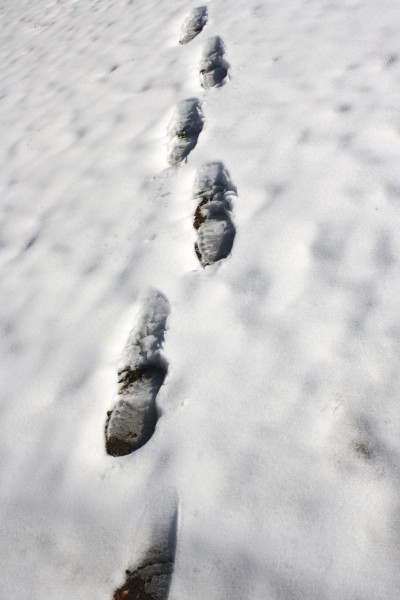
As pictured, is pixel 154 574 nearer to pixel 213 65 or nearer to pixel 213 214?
pixel 213 214

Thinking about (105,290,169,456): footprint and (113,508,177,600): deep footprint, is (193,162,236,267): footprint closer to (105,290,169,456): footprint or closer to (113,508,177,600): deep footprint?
(105,290,169,456): footprint

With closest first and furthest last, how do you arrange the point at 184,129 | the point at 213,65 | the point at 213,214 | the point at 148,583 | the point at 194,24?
the point at 148,583, the point at 213,214, the point at 184,129, the point at 213,65, the point at 194,24

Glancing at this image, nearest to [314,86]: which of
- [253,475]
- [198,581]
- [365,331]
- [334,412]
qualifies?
[365,331]

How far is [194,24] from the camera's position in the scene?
2955 millimetres

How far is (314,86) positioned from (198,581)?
188 cm

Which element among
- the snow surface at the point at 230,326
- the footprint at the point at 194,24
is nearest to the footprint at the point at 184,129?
the snow surface at the point at 230,326

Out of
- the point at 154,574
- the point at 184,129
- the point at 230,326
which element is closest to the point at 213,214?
the point at 230,326

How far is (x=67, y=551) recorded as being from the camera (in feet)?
3.74

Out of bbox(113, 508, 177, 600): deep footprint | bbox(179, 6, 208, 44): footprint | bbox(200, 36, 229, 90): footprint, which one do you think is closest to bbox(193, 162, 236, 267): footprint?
bbox(200, 36, 229, 90): footprint

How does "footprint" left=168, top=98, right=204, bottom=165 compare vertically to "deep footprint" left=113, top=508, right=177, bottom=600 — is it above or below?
above

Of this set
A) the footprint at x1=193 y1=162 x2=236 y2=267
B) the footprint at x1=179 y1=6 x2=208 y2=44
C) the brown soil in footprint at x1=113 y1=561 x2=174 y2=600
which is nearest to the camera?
the brown soil in footprint at x1=113 y1=561 x2=174 y2=600

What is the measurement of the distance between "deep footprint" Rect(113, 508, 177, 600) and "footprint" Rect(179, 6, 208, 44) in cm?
260

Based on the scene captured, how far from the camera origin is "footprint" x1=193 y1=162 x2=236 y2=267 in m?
1.65

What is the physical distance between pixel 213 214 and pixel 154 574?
3.70ft
